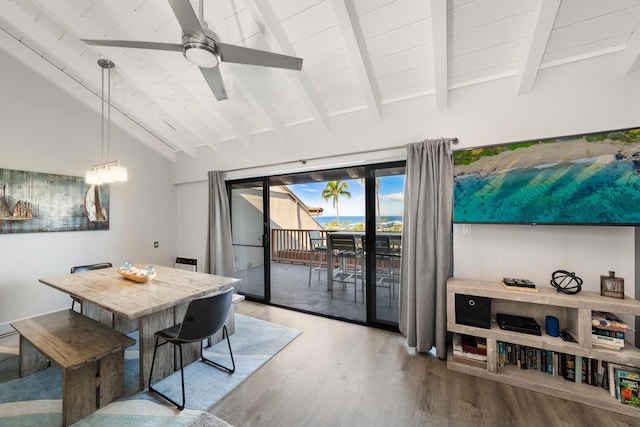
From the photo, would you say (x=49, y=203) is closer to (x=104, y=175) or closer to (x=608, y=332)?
(x=104, y=175)

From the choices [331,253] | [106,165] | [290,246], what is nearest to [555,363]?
[331,253]

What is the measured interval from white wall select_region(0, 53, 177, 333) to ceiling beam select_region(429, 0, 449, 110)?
12.4 ft

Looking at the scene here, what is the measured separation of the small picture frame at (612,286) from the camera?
1890mm

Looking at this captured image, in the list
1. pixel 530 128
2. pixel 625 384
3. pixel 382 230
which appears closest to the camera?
pixel 625 384

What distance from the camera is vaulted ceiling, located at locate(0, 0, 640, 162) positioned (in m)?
1.86

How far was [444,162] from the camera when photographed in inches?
97.3

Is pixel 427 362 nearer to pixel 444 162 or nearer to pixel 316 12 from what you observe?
pixel 444 162

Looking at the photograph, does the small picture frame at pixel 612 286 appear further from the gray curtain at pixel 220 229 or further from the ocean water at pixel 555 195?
the gray curtain at pixel 220 229

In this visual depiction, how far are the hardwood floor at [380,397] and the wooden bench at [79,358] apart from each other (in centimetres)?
81

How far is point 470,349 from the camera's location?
7.50 ft

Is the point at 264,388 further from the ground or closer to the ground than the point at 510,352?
closer to the ground

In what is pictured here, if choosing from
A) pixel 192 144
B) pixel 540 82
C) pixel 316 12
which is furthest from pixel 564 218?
pixel 192 144

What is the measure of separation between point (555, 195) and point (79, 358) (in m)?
3.71

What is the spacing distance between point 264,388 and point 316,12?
9.89ft
